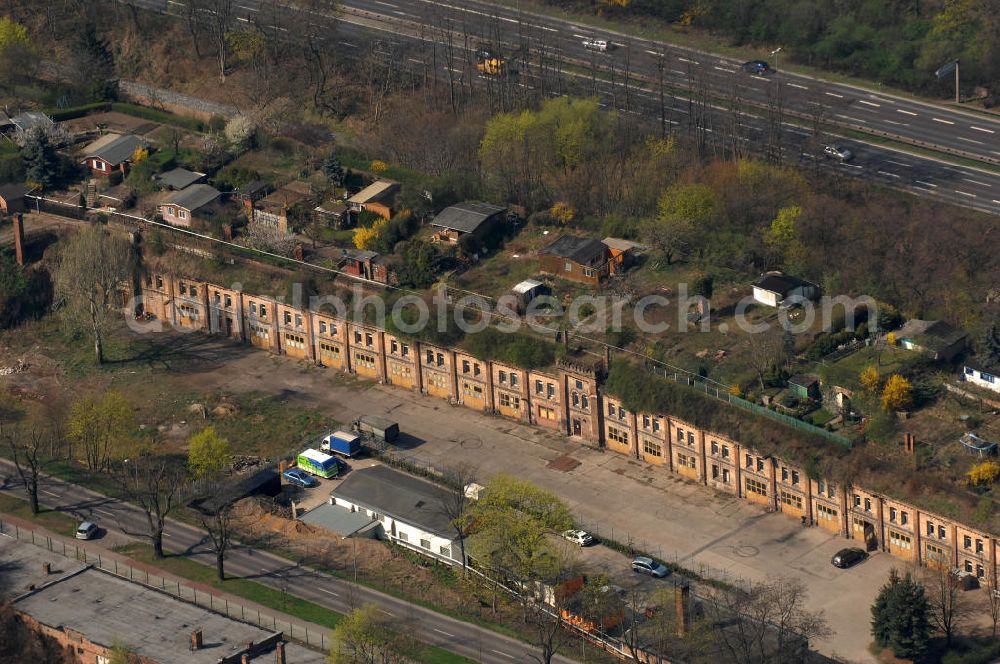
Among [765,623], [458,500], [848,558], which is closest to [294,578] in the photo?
[458,500]

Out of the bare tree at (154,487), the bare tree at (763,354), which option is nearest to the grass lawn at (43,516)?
the bare tree at (154,487)

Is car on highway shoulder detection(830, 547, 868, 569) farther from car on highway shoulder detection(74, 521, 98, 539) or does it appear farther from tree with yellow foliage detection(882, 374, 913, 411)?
car on highway shoulder detection(74, 521, 98, 539)

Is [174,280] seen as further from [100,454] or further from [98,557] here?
[98,557]

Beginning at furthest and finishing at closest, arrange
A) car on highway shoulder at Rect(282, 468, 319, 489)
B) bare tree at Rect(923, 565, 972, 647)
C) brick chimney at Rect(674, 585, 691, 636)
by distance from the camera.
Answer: car on highway shoulder at Rect(282, 468, 319, 489), brick chimney at Rect(674, 585, 691, 636), bare tree at Rect(923, 565, 972, 647)

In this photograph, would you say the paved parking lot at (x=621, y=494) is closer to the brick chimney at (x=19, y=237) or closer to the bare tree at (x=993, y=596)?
the bare tree at (x=993, y=596)

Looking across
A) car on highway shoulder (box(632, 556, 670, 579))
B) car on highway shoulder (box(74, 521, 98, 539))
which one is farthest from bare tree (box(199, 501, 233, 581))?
car on highway shoulder (box(632, 556, 670, 579))
